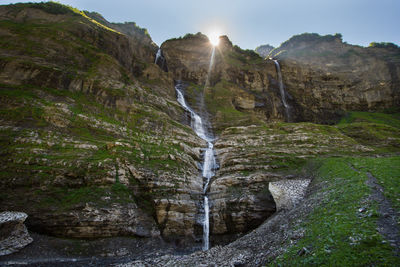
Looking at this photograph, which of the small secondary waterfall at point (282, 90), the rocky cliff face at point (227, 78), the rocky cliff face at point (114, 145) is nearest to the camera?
the rocky cliff face at point (114, 145)

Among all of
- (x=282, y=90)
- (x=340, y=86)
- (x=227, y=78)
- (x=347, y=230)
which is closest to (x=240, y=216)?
(x=347, y=230)

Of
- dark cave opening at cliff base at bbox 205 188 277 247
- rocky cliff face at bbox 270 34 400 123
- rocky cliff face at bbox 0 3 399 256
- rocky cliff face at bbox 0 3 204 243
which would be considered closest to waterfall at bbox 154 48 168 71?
rocky cliff face at bbox 0 3 399 256

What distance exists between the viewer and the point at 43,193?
1659cm

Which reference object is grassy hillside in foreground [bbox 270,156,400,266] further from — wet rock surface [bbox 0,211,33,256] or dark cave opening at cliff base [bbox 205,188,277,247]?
wet rock surface [bbox 0,211,33,256]

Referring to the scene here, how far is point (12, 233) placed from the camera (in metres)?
13.5

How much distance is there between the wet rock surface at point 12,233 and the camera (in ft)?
42.4

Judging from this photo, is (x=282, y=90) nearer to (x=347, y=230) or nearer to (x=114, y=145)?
(x=114, y=145)

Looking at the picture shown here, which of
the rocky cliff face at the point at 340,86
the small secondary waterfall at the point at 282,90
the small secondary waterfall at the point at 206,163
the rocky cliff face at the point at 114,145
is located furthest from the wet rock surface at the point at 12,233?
the rocky cliff face at the point at 340,86

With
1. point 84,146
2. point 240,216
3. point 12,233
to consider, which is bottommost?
point 240,216

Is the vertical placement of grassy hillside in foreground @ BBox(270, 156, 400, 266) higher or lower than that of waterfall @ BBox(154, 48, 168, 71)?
lower

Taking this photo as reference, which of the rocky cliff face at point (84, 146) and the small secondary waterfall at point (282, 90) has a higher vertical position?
the small secondary waterfall at point (282, 90)

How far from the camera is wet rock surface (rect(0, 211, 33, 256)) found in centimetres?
1294

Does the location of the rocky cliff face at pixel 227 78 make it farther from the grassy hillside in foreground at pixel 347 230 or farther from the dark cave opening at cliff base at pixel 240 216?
the grassy hillside in foreground at pixel 347 230

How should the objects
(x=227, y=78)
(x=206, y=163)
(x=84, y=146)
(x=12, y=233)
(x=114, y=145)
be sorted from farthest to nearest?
(x=227, y=78) → (x=206, y=163) → (x=114, y=145) → (x=84, y=146) → (x=12, y=233)
